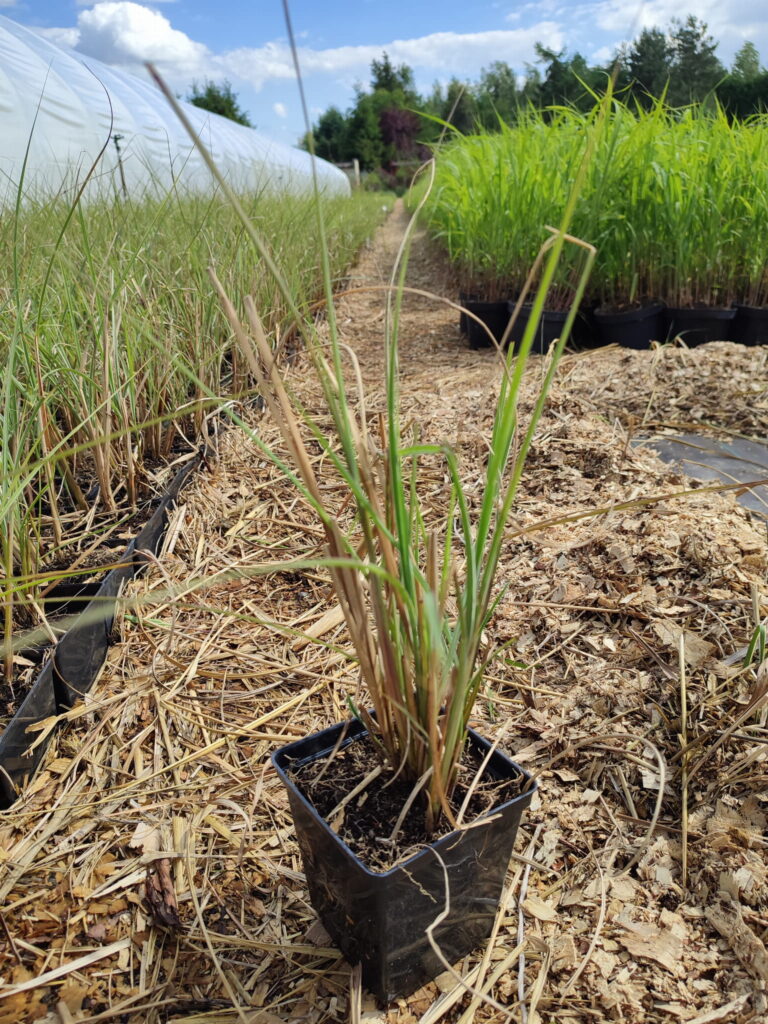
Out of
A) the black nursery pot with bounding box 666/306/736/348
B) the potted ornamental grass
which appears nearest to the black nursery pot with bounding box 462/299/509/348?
the black nursery pot with bounding box 666/306/736/348

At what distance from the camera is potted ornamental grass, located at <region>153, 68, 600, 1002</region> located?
62 centimetres

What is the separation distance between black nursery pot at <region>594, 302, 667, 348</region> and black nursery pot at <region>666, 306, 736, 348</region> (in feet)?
0.23

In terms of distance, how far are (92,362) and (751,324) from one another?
9.71 ft

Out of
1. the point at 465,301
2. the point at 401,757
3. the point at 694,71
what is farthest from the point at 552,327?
the point at 694,71

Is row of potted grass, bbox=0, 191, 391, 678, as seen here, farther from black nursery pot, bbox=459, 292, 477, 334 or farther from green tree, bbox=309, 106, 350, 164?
green tree, bbox=309, 106, 350, 164

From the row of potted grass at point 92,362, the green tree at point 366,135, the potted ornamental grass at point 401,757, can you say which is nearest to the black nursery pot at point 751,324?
the row of potted grass at point 92,362

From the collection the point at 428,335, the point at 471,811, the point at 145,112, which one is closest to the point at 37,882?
the point at 471,811

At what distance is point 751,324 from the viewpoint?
3217 millimetres

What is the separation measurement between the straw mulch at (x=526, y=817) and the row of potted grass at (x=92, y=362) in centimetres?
21

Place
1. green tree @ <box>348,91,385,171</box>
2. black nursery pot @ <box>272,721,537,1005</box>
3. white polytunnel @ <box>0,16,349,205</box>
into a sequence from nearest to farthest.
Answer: black nursery pot @ <box>272,721,537,1005</box> < white polytunnel @ <box>0,16,349,205</box> < green tree @ <box>348,91,385,171</box>

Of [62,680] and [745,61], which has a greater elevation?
[745,61]

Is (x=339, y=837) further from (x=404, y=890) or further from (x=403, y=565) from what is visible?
(x=403, y=565)

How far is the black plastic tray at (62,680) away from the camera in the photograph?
100cm

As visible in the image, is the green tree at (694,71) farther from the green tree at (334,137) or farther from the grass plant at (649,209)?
the green tree at (334,137)
